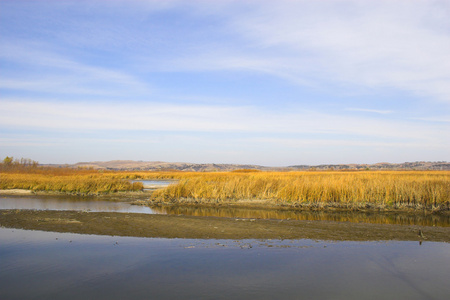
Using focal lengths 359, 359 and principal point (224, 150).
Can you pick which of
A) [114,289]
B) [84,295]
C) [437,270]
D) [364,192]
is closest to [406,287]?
[437,270]

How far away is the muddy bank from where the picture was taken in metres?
10.3

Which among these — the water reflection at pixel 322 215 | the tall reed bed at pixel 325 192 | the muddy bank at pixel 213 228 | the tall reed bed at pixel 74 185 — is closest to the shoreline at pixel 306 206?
the tall reed bed at pixel 325 192

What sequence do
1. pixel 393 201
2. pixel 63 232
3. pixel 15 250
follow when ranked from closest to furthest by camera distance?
pixel 15 250 → pixel 63 232 → pixel 393 201

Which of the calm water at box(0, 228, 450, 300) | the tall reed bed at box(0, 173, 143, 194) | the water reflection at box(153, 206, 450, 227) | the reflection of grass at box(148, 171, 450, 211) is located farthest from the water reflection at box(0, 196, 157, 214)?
the calm water at box(0, 228, 450, 300)

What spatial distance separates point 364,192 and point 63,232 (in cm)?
1372

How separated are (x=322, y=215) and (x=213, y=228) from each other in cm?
610

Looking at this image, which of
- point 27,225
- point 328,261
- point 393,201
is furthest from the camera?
point 393,201

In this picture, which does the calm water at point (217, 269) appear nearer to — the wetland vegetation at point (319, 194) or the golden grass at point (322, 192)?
the wetland vegetation at point (319, 194)

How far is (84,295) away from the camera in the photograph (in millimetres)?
5824

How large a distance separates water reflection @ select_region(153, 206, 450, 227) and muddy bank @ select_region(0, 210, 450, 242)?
1858mm

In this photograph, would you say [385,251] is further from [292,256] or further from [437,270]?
[292,256]

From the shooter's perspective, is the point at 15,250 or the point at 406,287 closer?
the point at 406,287

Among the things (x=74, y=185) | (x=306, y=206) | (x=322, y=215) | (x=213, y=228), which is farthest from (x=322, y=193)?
(x=74, y=185)

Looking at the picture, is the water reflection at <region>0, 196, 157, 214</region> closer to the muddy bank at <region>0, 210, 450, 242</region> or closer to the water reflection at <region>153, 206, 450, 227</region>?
the water reflection at <region>153, 206, 450, 227</region>
